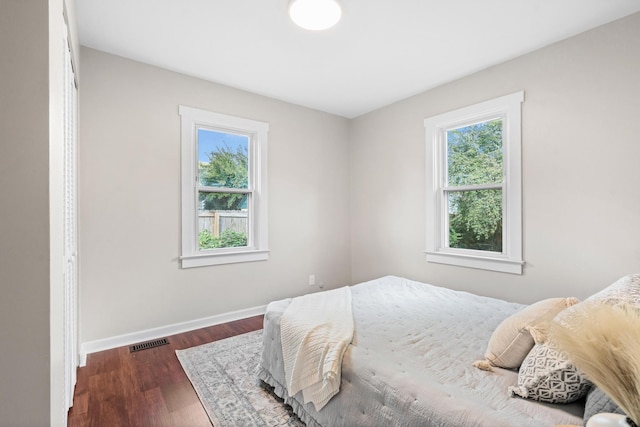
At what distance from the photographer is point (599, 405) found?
3.07ft

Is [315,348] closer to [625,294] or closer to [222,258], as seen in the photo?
[625,294]

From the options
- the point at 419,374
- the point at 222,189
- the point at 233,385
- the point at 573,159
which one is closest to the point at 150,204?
the point at 222,189

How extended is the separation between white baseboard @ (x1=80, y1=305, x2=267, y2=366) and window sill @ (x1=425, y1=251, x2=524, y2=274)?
2.14 metres

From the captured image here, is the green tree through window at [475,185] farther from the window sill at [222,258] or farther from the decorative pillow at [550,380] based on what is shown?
the window sill at [222,258]

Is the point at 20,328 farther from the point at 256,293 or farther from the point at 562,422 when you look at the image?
the point at 256,293

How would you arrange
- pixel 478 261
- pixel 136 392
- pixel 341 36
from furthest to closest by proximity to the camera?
pixel 478 261
pixel 341 36
pixel 136 392

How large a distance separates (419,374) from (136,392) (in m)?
1.90

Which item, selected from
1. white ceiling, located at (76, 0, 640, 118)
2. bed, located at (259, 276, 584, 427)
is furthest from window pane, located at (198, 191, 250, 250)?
bed, located at (259, 276, 584, 427)

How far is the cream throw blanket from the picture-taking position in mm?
1536

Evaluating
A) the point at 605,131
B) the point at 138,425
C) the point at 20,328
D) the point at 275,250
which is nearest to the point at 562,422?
the point at 20,328

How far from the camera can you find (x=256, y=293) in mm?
3553

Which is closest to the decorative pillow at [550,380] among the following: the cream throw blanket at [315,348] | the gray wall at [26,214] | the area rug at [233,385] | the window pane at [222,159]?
the cream throw blanket at [315,348]

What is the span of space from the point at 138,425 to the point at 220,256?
173 centimetres

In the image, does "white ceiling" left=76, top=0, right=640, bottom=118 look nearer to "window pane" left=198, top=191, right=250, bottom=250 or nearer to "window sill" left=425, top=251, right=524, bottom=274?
"window pane" left=198, top=191, right=250, bottom=250
